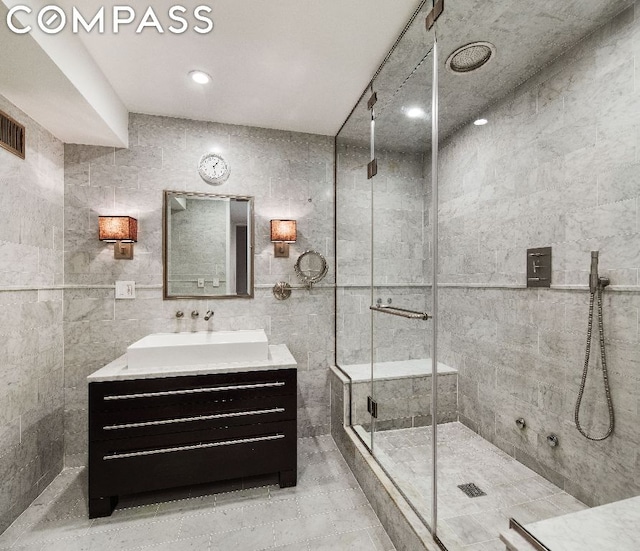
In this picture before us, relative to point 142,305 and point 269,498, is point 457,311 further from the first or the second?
point 142,305

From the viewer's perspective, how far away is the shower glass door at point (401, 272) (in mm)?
2156

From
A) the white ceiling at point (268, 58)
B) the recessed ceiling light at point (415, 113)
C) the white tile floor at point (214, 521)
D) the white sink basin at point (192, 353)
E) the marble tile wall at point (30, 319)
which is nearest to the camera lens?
the white ceiling at point (268, 58)

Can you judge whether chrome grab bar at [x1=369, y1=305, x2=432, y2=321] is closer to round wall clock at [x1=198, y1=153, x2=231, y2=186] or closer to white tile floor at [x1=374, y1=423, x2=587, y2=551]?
white tile floor at [x1=374, y1=423, x2=587, y2=551]

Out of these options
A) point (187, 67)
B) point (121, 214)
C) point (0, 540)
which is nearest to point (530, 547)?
point (0, 540)

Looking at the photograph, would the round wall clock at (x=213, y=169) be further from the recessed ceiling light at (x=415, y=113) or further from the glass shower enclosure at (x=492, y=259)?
the recessed ceiling light at (x=415, y=113)

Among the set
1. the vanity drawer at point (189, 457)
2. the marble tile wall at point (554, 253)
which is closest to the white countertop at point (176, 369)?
the vanity drawer at point (189, 457)

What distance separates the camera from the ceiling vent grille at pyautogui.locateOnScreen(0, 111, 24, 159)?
1751mm

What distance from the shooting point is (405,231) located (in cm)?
282

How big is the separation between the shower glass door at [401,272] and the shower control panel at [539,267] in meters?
0.64

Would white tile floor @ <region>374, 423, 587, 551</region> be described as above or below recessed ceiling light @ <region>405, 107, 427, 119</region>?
below

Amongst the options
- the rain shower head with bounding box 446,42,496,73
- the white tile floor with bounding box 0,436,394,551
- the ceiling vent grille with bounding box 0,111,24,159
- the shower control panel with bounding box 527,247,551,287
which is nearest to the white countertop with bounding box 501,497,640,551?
the white tile floor with bounding box 0,436,394,551

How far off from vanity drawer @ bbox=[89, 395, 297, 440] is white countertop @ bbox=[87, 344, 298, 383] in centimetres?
18

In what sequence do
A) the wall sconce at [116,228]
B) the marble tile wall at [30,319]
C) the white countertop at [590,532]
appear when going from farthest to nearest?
the wall sconce at [116,228] → the marble tile wall at [30,319] → the white countertop at [590,532]

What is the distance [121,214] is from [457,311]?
9.20 ft
